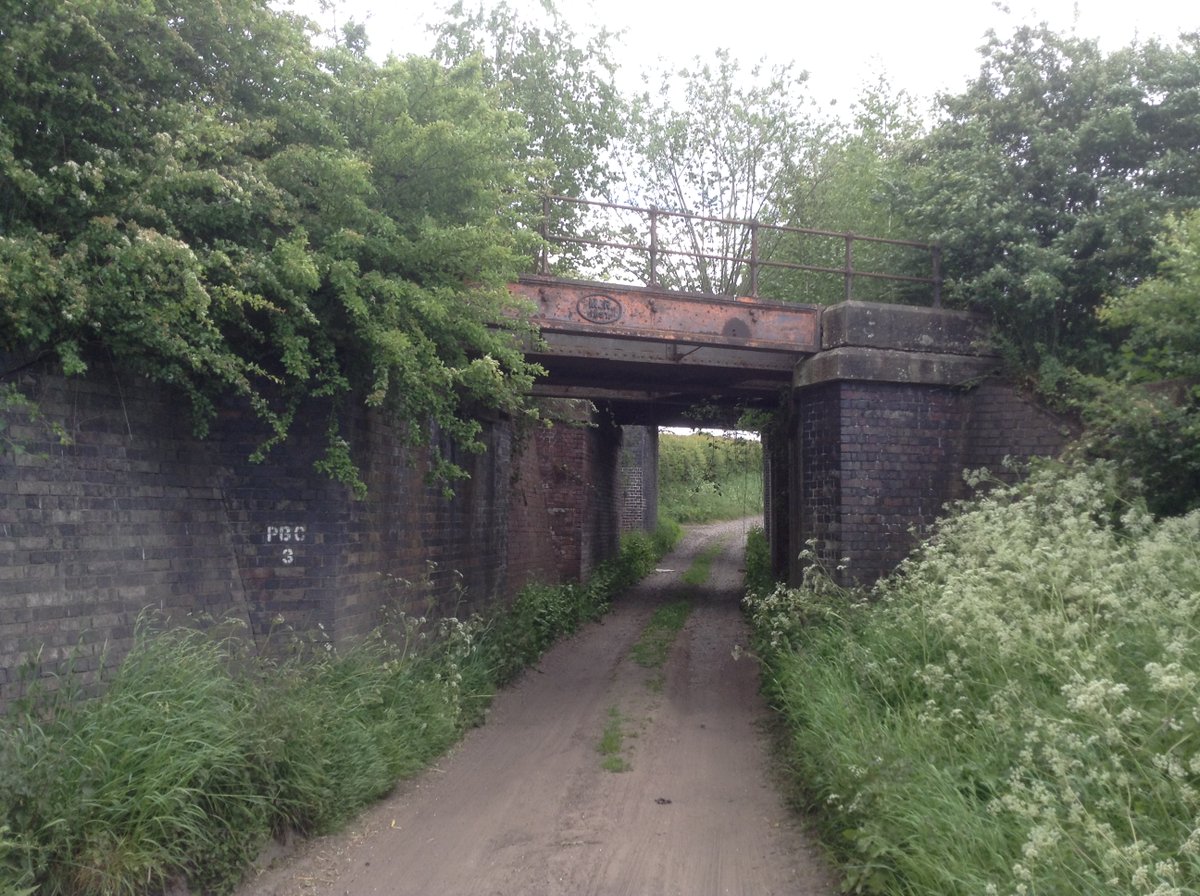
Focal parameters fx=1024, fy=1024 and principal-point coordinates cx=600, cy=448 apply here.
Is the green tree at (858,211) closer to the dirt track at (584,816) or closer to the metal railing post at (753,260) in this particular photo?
the metal railing post at (753,260)

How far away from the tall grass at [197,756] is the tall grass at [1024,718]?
3158 millimetres

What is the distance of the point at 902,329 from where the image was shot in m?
11.3

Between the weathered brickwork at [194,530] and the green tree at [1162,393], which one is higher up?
the green tree at [1162,393]

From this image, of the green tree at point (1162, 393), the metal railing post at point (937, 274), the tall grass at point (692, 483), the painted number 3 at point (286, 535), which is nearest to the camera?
the painted number 3 at point (286, 535)

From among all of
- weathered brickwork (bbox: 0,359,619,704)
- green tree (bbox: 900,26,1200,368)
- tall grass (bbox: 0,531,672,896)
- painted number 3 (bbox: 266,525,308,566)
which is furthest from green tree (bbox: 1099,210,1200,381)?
painted number 3 (bbox: 266,525,308,566)

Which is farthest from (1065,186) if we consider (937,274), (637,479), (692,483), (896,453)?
(692,483)

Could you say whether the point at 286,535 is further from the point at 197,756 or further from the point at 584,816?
the point at 584,816

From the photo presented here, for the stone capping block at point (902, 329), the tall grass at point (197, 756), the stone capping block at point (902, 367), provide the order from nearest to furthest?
the tall grass at point (197, 756) → the stone capping block at point (902, 367) → the stone capping block at point (902, 329)

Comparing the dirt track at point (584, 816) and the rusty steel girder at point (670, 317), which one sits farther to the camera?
the rusty steel girder at point (670, 317)

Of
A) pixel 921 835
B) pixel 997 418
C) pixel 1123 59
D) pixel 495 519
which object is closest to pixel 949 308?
pixel 997 418

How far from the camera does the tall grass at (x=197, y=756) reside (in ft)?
15.8

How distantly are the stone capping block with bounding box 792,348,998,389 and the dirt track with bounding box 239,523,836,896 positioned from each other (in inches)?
147

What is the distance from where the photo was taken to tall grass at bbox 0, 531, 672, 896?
190 inches

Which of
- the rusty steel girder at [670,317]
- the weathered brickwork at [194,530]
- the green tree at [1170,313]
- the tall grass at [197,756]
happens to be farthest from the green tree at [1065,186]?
the tall grass at [197,756]
